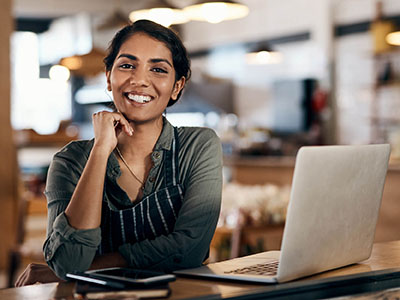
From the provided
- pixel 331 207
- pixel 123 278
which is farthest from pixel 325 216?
pixel 123 278

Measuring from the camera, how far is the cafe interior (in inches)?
227

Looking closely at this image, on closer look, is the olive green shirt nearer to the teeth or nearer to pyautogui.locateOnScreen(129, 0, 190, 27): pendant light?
the teeth

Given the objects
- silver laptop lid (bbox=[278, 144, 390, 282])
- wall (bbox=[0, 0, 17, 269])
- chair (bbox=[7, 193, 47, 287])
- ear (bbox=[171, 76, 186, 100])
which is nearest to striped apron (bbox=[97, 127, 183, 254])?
ear (bbox=[171, 76, 186, 100])

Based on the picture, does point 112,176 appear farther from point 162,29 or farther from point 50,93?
point 50,93

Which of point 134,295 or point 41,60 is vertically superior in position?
point 41,60

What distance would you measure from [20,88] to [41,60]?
0.66 meters

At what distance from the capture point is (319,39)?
9359mm

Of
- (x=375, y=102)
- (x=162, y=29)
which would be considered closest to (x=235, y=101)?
(x=375, y=102)

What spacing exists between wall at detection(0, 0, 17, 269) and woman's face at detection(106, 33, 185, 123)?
4.58 metres

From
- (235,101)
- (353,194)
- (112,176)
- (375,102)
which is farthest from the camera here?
(235,101)

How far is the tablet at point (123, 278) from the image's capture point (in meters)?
1.40

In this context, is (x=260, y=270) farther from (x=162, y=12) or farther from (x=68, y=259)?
(x=162, y=12)

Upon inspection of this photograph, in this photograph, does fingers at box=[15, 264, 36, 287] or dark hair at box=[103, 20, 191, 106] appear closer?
fingers at box=[15, 264, 36, 287]

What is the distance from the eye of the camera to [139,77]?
199 centimetres
